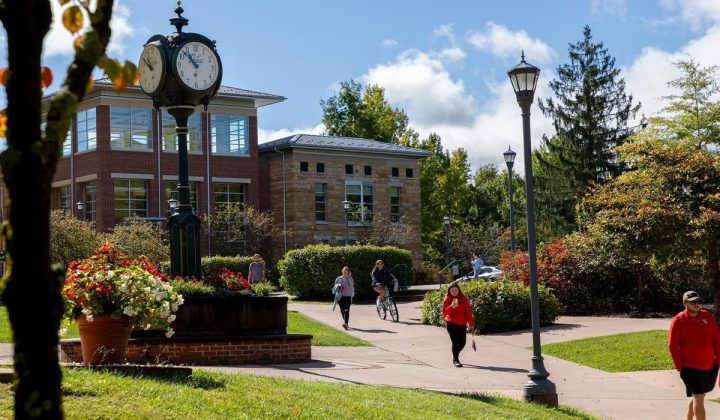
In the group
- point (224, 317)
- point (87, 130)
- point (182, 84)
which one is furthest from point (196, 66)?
point (87, 130)

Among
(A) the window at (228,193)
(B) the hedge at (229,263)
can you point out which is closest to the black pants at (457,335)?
(B) the hedge at (229,263)

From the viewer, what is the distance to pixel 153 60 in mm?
15180

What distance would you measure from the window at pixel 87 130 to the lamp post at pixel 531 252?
39.2 m

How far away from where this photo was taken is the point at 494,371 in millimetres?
17125

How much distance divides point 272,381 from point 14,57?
7.95m

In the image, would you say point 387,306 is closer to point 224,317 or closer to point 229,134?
point 224,317

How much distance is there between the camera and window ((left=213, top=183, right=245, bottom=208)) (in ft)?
175

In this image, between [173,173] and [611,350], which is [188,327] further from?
[173,173]

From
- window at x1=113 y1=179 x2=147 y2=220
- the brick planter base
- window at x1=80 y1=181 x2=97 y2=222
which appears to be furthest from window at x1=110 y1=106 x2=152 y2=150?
the brick planter base

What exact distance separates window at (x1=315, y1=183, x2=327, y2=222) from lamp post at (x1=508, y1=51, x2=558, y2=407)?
137 ft

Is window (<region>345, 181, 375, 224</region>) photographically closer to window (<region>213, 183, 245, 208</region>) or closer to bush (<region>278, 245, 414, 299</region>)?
window (<region>213, 183, 245, 208</region>)

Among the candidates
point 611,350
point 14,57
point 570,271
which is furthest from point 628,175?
point 14,57

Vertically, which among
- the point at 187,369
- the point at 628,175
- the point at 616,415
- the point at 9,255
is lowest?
the point at 616,415

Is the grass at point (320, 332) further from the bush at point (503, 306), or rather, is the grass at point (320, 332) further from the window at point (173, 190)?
the window at point (173, 190)
